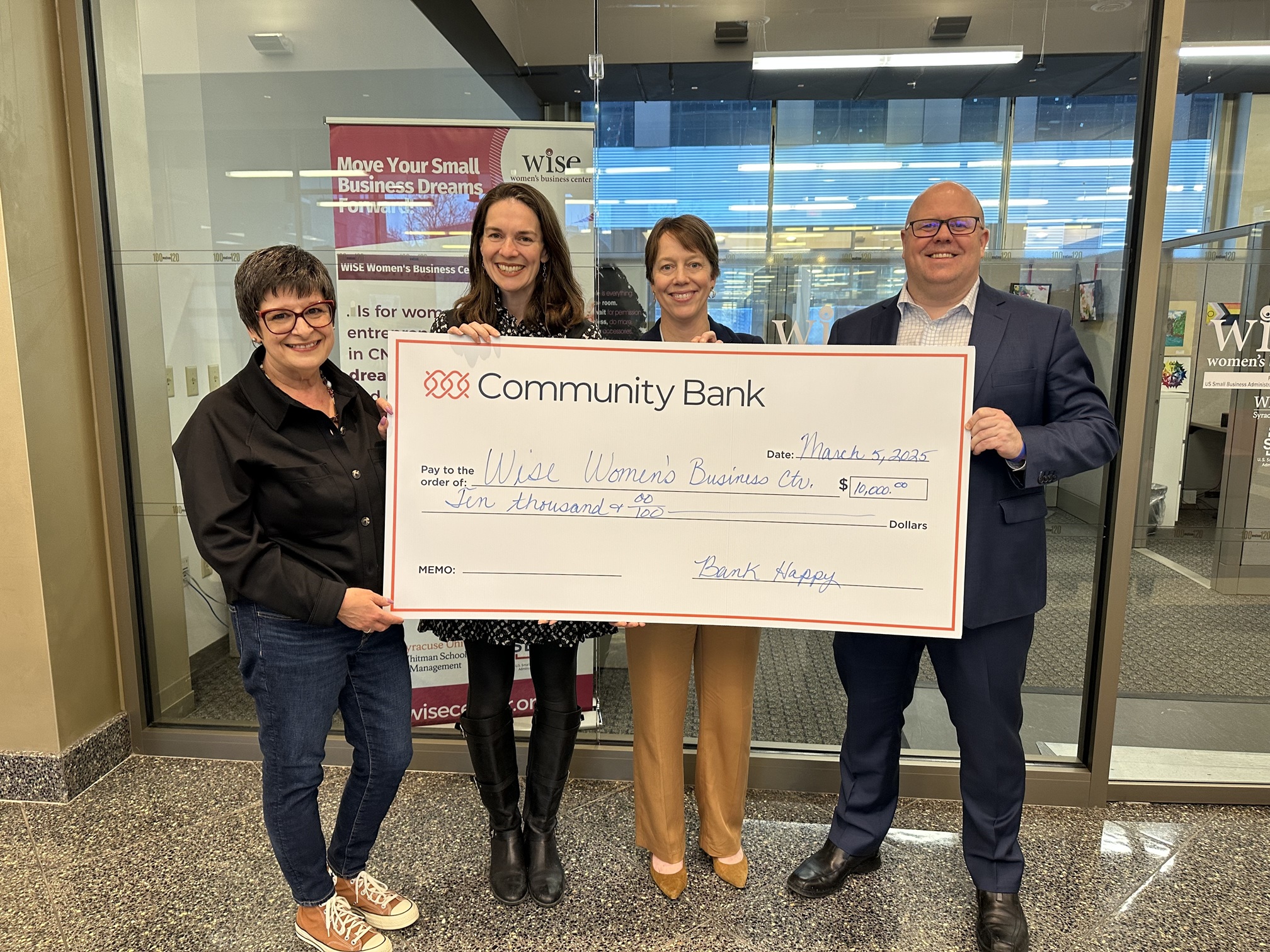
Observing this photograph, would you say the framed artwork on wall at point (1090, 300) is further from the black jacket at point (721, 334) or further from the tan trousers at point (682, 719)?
the tan trousers at point (682, 719)

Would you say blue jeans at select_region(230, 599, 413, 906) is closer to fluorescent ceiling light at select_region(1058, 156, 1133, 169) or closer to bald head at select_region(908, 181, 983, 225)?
bald head at select_region(908, 181, 983, 225)

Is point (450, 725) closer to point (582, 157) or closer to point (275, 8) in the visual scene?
point (582, 157)

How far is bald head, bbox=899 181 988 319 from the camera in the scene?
154 cm

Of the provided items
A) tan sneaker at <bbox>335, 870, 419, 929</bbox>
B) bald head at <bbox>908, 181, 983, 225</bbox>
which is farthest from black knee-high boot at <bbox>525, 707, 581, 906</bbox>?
bald head at <bbox>908, 181, 983, 225</bbox>

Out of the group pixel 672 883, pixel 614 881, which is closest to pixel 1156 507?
pixel 672 883

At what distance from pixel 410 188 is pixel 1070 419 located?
1941mm

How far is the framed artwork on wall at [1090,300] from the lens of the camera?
7.11ft

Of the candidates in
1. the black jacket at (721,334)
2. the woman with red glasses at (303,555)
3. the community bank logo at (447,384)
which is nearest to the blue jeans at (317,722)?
the woman with red glasses at (303,555)

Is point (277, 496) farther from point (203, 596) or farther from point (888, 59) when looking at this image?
point (888, 59)

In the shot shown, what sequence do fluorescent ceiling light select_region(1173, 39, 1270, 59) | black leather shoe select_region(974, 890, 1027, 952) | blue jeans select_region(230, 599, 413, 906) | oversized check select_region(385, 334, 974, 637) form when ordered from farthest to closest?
fluorescent ceiling light select_region(1173, 39, 1270, 59) → black leather shoe select_region(974, 890, 1027, 952) → oversized check select_region(385, 334, 974, 637) → blue jeans select_region(230, 599, 413, 906)

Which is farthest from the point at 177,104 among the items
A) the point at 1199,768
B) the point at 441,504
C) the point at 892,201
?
the point at 1199,768

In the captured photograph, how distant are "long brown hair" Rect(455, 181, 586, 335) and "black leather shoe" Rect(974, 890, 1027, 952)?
1685 mm

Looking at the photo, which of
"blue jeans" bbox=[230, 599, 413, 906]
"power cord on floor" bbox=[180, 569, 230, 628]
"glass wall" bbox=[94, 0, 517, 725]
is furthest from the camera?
"power cord on floor" bbox=[180, 569, 230, 628]

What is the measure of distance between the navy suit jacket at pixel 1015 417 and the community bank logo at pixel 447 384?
→ 3.63 ft
